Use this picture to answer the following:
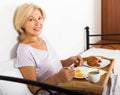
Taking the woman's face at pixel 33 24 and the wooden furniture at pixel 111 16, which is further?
the wooden furniture at pixel 111 16

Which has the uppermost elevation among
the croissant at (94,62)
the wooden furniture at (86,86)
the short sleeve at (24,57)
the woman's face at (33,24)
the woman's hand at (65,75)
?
the woman's face at (33,24)

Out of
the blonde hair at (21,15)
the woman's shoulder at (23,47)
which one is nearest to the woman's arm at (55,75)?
the woman's shoulder at (23,47)

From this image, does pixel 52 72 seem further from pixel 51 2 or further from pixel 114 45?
pixel 114 45

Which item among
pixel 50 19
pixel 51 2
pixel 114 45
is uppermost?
pixel 51 2

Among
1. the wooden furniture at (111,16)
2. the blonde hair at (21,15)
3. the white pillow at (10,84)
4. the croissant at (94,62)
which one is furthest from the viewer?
the wooden furniture at (111,16)

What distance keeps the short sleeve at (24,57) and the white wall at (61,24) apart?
4.1 inches

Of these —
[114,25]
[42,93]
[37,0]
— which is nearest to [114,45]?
[114,25]

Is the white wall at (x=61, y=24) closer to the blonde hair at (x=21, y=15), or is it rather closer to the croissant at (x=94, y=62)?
the blonde hair at (x=21, y=15)

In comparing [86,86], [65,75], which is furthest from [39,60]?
[86,86]

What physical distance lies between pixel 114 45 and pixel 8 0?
1.98 m

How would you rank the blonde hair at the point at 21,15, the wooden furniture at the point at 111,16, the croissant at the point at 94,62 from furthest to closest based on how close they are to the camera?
1. the wooden furniture at the point at 111,16
2. the croissant at the point at 94,62
3. the blonde hair at the point at 21,15

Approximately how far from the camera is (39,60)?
1388mm

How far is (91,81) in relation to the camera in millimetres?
1357

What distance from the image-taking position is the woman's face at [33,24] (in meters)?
1.40
